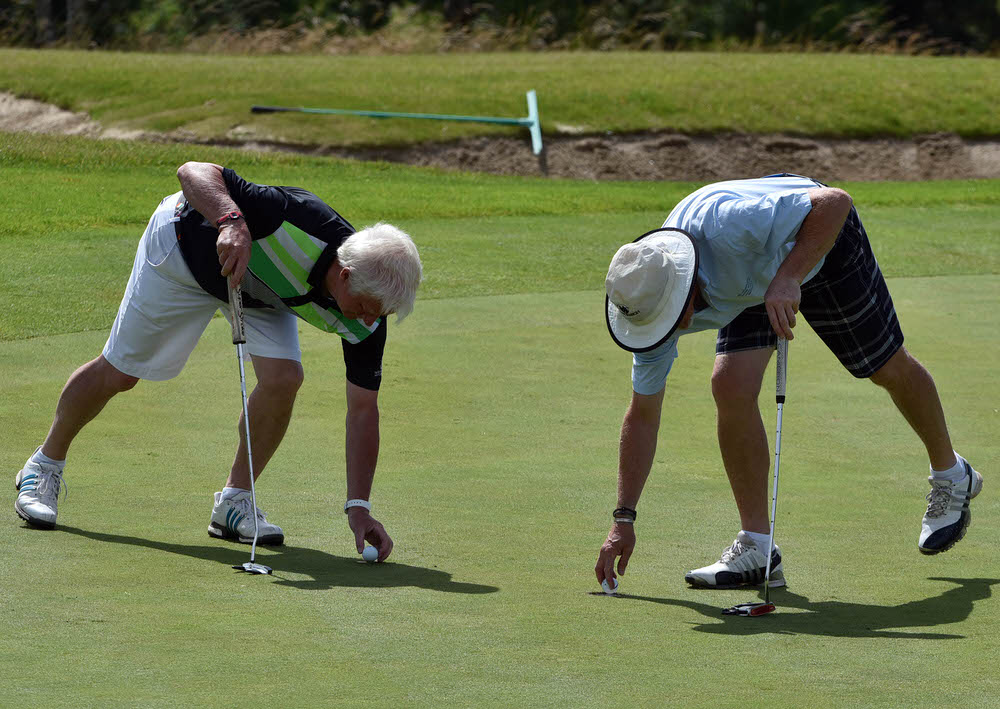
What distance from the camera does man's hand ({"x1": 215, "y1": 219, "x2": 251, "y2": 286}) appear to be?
458 cm

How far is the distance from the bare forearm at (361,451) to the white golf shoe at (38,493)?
3.30ft

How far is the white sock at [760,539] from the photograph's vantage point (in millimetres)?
4586

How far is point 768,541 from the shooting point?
4.61 meters

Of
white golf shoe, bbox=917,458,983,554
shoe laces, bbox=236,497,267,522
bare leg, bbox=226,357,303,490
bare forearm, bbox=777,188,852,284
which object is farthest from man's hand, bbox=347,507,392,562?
white golf shoe, bbox=917,458,983,554

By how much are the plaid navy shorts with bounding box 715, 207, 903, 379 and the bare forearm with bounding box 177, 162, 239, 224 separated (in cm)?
164

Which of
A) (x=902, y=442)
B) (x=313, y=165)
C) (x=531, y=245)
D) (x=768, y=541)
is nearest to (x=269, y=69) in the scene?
(x=313, y=165)

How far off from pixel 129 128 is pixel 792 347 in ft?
46.0

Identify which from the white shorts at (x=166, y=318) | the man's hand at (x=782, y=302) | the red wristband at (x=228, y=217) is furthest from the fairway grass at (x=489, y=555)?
the red wristband at (x=228, y=217)

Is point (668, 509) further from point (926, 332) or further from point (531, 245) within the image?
point (531, 245)

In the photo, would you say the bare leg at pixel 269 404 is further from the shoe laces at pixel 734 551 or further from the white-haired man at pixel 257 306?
the shoe laces at pixel 734 551

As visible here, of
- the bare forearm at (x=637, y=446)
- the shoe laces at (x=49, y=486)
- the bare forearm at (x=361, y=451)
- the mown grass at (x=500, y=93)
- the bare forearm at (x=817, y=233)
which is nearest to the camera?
the bare forearm at (x=817, y=233)

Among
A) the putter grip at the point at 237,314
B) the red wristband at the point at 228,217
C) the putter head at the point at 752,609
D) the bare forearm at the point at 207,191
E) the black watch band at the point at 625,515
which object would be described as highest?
the bare forearm at the point at 207,191

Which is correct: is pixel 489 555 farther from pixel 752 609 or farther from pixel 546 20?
pixel 546 20

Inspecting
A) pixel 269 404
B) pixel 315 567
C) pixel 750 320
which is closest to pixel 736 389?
pixel 750 320
